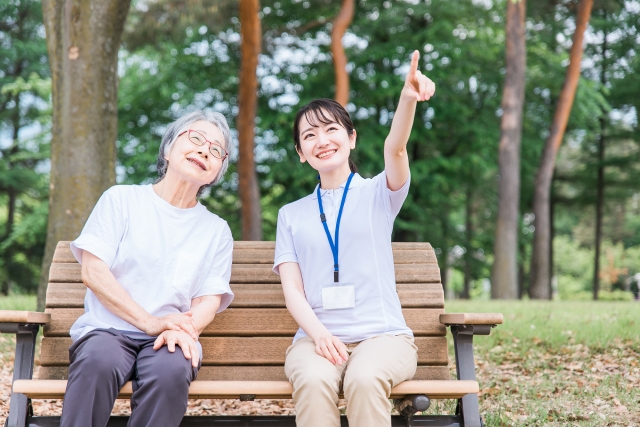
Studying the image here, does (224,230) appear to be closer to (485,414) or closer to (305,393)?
(305,393)

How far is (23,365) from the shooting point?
3.03m

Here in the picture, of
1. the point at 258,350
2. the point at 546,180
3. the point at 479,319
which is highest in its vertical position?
the point at 546,180

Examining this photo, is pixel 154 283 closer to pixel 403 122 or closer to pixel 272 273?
pixel 272 273

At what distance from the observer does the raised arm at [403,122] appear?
9.23 ft

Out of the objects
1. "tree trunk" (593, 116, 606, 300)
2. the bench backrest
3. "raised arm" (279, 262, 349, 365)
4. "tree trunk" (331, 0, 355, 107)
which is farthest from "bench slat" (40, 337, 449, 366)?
"tree trunk" (593, 116, 606, 300)

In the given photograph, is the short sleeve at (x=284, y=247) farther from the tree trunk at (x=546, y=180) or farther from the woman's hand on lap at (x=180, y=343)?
the tree trunk at (x=546, y=180)

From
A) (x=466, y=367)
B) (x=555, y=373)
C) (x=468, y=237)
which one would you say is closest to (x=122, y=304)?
(x=466, y=367)

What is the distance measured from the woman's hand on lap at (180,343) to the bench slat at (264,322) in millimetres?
538

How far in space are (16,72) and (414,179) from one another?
13.4 meters

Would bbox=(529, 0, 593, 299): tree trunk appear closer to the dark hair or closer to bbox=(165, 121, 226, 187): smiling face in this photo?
the dark hair

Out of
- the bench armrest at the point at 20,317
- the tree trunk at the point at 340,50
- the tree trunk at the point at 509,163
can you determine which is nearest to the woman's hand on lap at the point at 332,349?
the bench armrest at the point at 20,317

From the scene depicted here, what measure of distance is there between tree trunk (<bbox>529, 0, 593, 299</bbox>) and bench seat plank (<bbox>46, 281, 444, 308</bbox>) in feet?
45.3

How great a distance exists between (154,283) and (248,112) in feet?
32.6

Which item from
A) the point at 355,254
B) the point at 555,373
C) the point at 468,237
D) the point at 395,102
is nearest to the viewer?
the point at 355,254
